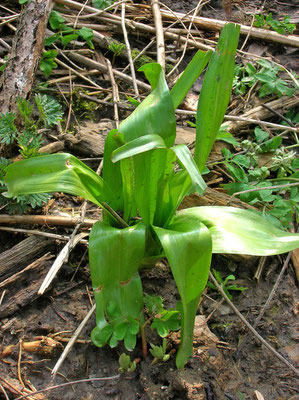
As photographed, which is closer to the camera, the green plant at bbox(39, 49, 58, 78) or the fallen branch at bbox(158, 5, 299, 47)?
the green plant at bbox(39, 49, 58, 78)

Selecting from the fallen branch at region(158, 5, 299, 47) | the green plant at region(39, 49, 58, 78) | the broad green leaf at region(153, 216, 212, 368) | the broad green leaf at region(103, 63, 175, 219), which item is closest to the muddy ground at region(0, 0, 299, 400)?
the broad green leaf at region(153, 216, 212, 368)

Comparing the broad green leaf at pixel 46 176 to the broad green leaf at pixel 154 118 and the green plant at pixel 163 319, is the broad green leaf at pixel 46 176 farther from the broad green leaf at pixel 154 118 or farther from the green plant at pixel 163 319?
the green plant at pixel 163 319

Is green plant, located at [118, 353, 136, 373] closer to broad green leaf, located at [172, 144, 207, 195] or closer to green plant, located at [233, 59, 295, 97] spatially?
broad green leaf, located at [172, 144, 207, 195]

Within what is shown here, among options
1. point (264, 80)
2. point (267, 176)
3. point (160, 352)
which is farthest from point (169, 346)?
point (264, 80)

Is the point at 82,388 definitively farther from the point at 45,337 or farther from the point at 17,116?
the point at 17,116

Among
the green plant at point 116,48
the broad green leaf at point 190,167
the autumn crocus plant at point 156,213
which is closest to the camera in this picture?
the broad green leaf at point 190,167

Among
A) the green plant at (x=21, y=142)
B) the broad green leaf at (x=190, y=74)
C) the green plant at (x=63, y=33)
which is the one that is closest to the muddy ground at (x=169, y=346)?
the green plant at (x=21, y=142)

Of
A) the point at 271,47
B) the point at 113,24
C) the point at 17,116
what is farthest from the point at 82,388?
the point at 271,47
